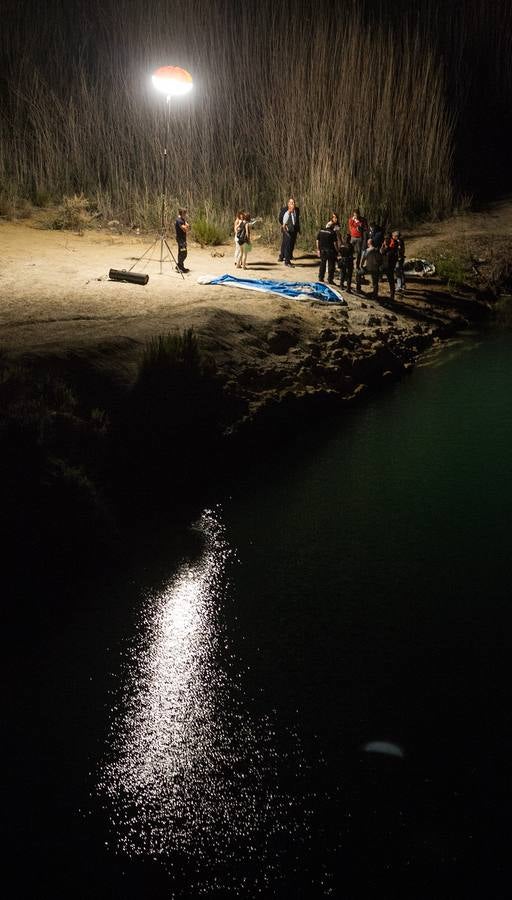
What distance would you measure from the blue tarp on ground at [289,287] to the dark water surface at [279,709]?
21.2 feet

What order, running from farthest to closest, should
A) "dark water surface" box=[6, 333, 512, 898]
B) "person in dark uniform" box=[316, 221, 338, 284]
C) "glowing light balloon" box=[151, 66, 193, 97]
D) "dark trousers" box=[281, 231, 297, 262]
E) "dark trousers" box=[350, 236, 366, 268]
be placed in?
1. "dark trousers" box=[281, 231, 297, 262]
2. "dark trousers" box=[350, 236, 366, 268]
3. "person in dark uniform" box=[316, 221, 338, 284]
4. "glowing light balloon" box=[151, 66, 193, 97]
5. "dark water surface" box=[6, 333, 512, 898]

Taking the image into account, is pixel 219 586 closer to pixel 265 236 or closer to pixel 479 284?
pixel 479 284

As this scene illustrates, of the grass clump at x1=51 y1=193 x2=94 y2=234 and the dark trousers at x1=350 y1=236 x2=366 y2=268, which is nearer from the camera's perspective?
the dark trousers at x1=350 y1=236 x2=366 y2=268

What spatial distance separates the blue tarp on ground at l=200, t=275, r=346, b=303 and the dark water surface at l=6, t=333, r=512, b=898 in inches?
254

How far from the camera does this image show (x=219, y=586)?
711 cm

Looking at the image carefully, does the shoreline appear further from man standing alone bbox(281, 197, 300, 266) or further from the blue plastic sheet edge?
man standing alone bbox(281, 197, 300, 266)

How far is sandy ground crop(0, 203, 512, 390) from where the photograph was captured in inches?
420

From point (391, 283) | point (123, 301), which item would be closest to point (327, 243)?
point (391, 283)

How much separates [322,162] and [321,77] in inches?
146

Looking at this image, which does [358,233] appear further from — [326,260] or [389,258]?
[389,258]

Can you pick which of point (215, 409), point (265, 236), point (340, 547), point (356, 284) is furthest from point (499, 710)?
point (265, 236)

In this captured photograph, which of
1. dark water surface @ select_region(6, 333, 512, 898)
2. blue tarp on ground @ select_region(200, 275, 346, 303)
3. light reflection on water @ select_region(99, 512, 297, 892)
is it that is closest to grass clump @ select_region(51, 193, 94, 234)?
blue tarp on ground @ select_region(200, 275, 346, 303)

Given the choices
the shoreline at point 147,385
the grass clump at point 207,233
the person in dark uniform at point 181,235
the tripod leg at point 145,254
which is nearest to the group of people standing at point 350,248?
the person in dark uniform at point 181,235

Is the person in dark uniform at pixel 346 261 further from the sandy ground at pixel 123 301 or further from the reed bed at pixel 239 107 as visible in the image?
the reed bed at pixel 239 107
